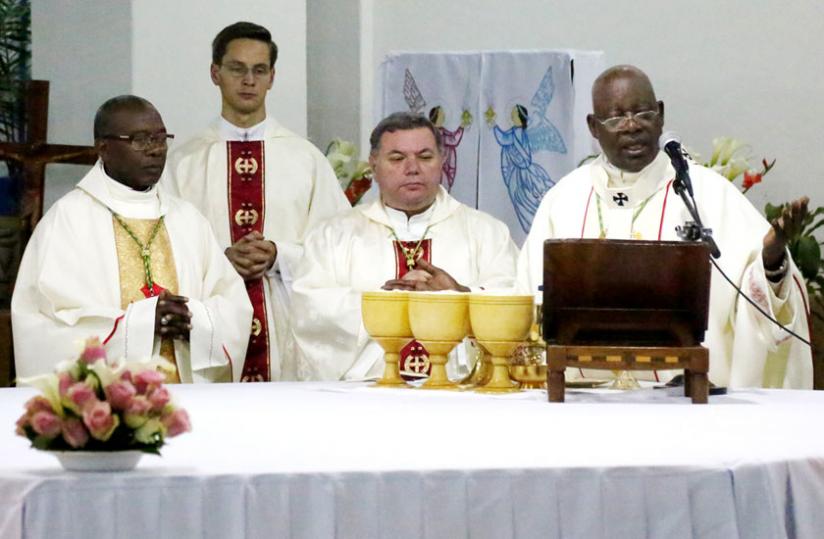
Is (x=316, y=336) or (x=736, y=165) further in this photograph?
(x=736, y=165)

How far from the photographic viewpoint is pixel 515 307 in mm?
4410

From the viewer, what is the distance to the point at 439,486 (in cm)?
318

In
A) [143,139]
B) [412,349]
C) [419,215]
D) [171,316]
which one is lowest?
[412,349]

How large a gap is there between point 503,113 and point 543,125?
0.80 ft

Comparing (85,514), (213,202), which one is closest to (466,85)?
(213,202)

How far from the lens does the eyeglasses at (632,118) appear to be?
520 cm

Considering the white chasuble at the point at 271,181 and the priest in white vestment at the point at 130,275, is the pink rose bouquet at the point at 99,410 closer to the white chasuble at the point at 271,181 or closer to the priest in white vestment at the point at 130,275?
the priest in white vestment at the point at 130,275

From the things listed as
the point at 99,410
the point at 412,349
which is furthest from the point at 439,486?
the point at 412,349

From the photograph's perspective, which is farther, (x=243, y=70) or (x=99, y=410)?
(x=243, y=70)

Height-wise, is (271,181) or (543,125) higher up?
(543,125)

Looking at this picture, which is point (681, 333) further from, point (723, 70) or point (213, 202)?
point (723, 70)

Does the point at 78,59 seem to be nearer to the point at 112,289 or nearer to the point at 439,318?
the point at 112,289

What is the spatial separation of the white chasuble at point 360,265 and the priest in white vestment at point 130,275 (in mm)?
271

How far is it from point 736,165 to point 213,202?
270cm
